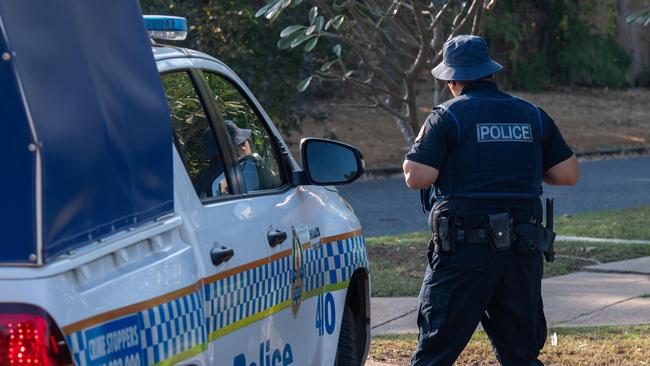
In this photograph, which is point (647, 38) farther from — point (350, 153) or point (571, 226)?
point (350, 153)

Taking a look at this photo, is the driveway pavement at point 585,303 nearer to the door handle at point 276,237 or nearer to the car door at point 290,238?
the car door at point 290,238

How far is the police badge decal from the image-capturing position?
4.58 metres

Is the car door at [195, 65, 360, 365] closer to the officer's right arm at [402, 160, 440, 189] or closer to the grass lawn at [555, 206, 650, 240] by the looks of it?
the officer's right arm at [402, 160, 440, 189]

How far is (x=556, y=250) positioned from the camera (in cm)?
1088

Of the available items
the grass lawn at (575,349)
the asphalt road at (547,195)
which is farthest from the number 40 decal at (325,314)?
the asphalt road at (547,195)

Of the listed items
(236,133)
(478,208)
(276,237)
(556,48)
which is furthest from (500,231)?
(556,48)

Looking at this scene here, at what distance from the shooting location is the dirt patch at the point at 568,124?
2267cm

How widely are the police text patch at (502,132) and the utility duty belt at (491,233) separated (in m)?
0.31

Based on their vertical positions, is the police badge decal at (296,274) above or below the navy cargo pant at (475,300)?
above

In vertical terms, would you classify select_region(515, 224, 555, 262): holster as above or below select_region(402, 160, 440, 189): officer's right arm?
below

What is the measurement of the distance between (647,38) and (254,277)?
108 ft

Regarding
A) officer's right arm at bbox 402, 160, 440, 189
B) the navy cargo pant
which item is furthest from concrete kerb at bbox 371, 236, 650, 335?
Result: officer's right arm at bbox 402, 160, 440, 189

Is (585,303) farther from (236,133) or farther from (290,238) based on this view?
(236,133)

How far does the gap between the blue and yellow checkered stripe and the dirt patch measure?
1462cm
